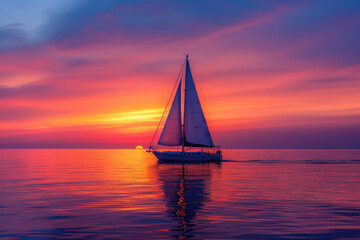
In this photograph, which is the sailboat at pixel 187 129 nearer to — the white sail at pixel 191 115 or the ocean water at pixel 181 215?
the white sail at pixel 191 115

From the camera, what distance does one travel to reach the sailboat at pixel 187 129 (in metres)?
74.1

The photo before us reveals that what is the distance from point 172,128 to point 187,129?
352cm

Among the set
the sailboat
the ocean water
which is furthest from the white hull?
the ocean water

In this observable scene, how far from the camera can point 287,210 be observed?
65.8 ft

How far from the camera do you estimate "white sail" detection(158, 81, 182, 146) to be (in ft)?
243

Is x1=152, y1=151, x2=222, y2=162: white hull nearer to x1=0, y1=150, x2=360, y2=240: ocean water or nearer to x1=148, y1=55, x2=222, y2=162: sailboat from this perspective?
x1=148, y1=55, x2=222, y2=162: sailboat

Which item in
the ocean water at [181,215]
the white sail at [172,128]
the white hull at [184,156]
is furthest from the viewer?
the white sail at [172,128]

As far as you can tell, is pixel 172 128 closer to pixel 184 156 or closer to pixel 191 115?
pixel 191 115

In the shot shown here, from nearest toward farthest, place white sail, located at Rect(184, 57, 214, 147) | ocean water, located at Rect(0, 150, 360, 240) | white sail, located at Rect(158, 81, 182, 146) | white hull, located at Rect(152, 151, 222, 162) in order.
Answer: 1. ocean water, located at Rect(0, 150, 360, 240)
2. white hull, located at Rect(152, 151, 222, 162)
3. white sail, located at Rect(158, 81, 182, 146)
4. white sail, located at Rect(184, 57, 214, 147)

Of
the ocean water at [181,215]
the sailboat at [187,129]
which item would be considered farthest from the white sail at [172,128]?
the ocean water at [181,215]

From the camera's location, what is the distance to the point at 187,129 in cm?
Result: 7556

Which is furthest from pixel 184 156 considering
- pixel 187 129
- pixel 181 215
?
pixel 181 215

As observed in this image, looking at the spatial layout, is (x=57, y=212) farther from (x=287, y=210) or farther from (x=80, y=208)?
(x=287, y=210)

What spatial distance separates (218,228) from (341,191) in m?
18.0
